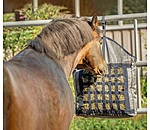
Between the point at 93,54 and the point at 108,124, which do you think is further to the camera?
the point at 108,124

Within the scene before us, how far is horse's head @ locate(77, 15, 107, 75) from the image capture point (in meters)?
2.58

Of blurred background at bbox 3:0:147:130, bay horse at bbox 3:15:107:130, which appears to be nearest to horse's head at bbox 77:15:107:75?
bay horse at bbox 3:15:107:130

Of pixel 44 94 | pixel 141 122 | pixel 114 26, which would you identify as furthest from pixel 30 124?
pixel 114 26

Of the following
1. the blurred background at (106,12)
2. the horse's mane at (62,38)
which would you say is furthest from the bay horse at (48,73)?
the blurred background at (106,12)

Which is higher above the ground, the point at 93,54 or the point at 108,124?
the point at 93,54

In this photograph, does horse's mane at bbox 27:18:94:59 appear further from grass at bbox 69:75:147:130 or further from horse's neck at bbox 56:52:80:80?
grass at bbox 69:75:147:130

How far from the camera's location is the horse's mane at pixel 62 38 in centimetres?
200

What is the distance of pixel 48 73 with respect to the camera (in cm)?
178

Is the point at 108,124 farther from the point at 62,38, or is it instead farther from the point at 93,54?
the point at 62,38

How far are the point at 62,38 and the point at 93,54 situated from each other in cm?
62

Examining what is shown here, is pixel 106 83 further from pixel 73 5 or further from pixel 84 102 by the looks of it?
Result: pixel 73 5

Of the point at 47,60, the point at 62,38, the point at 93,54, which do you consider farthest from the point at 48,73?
the point at 93,54

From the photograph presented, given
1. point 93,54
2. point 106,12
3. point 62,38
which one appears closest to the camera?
point 62,38

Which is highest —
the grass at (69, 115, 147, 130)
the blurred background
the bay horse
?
the blurred background
